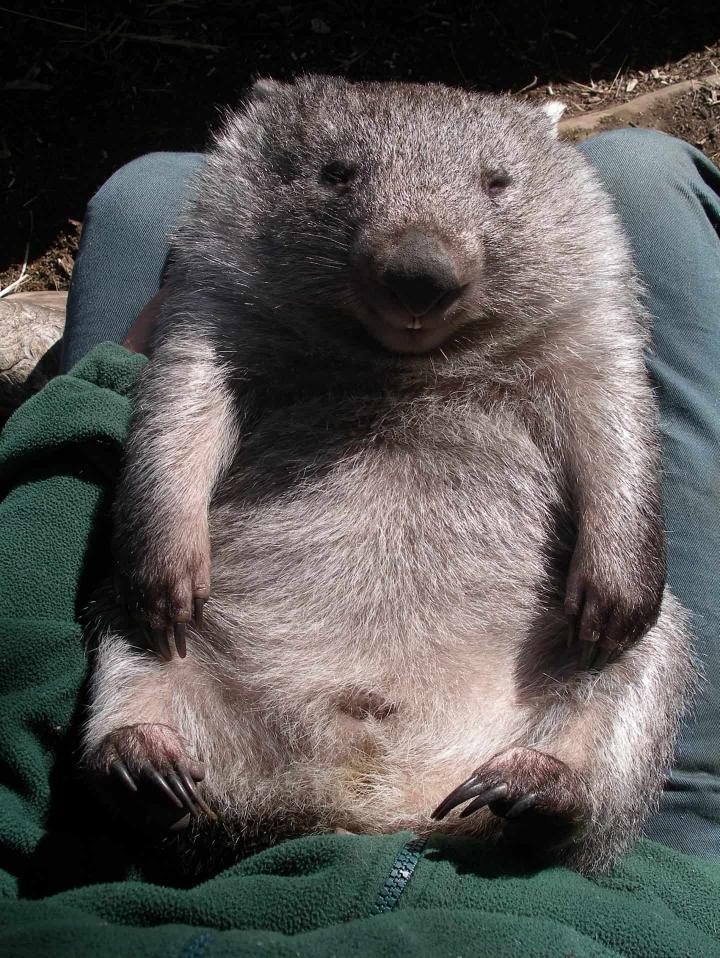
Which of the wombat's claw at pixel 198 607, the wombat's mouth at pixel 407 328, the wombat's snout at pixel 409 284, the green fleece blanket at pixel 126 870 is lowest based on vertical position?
the green fleece blanket at pixel 126 870

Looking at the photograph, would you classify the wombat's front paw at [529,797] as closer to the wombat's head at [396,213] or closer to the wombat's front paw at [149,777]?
the wombat's front paw at [149,777]

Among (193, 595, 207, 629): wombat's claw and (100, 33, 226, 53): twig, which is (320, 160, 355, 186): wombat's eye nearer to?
(193, 595, 207, 629): wombat's claw

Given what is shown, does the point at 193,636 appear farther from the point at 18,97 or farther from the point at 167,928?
the point at 18,97

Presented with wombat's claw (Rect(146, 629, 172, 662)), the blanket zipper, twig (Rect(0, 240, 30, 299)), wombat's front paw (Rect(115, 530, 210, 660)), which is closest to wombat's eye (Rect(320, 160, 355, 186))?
wombat's front paw (Rect(115, 530, 210, 660))

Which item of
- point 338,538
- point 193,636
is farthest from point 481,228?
point 193,636

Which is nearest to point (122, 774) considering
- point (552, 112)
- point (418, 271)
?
point (418, 271)

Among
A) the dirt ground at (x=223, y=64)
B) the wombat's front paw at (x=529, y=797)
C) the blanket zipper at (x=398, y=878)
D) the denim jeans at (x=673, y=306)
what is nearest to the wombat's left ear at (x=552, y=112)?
the denim jeans at (x=673, y=306)
